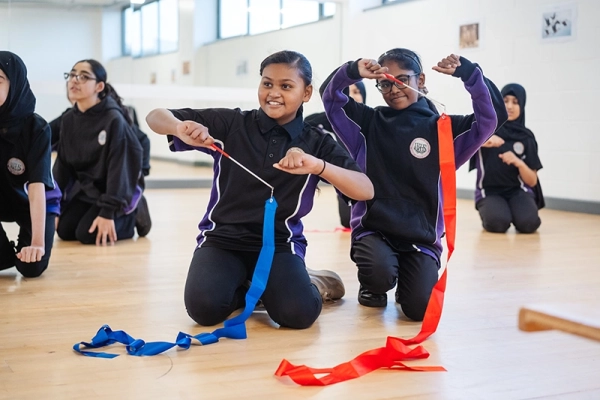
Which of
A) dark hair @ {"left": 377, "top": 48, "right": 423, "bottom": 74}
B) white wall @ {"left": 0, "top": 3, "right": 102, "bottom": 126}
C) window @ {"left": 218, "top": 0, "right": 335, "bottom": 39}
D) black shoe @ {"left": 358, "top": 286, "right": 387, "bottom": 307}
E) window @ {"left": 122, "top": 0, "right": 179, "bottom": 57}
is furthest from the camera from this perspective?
window @ {"left": 218, "top": 0, "right": 335, "bottom": 39}

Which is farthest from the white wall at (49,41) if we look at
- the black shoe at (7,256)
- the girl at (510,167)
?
the black shoe at (7,256)

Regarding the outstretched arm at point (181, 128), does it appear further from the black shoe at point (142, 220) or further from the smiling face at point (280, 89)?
the black shoe at point (142, 220)

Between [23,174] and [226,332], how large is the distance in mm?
1383

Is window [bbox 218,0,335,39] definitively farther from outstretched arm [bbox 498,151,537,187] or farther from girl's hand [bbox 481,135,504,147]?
outstretched arm [bbox 498,151,537,187]

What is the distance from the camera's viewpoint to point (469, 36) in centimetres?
745

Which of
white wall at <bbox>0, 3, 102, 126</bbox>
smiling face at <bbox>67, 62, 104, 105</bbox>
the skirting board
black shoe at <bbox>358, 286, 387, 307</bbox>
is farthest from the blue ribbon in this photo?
white wall at <bbox>0, 3, 102, 126</bbox>

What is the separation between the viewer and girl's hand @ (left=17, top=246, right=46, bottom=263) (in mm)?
3043

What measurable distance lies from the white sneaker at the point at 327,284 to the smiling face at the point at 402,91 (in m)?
0.68

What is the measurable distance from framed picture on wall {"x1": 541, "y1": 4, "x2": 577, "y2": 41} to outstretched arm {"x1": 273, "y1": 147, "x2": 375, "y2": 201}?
4.49 m

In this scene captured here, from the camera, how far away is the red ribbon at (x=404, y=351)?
197 centimetres

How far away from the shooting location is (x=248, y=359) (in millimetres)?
2143

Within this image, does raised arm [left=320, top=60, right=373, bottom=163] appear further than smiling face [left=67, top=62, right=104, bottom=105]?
No

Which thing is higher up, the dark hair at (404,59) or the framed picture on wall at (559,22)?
the framed picture on wall at (559,22)

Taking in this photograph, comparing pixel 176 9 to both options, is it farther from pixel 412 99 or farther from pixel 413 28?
pixel 412 99
